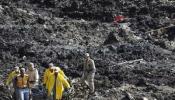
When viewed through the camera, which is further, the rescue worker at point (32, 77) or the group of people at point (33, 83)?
the rescue worker at point (32, 77)

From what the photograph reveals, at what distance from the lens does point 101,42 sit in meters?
29.1

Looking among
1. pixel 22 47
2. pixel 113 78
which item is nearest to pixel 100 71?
pixel 113 78

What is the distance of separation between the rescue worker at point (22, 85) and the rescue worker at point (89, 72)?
2713mm

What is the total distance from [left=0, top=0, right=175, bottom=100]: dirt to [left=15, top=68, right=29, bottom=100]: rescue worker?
249 cm

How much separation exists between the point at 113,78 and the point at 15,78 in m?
5.55

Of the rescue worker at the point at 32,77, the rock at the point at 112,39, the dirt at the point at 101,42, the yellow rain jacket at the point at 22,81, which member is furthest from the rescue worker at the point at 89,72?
the rock at the point at 112,39

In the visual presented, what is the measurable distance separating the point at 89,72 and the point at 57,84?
2.23 meters

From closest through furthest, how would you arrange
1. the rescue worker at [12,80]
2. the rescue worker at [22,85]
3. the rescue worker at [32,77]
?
1. the rescue worker at [22,85]
2. the rescue worker at [12,80]
3. the rescue worker at [32,77]

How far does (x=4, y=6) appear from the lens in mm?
32969

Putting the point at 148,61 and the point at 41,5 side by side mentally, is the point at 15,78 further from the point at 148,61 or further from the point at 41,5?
the point at 41,5

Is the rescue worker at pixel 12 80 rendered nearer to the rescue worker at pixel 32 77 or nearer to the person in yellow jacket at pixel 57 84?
the rescue worker at pixel 32 77

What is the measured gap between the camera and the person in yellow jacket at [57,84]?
17.3 metres

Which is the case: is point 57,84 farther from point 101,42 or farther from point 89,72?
point 101,42

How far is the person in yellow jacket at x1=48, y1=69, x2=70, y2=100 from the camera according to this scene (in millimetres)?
17312
